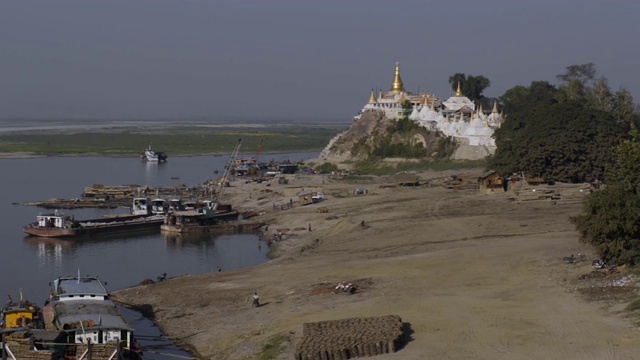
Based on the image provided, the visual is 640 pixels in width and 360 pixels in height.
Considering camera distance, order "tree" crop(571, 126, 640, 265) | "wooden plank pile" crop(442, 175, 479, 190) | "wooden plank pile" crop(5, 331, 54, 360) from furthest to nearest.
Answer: "wooden plank pile" crop(442, 175, 479, 190) < "tree" crop(571, 126, 640, 265) < "wooden plank pile" crop(5, 331, 54, 360)

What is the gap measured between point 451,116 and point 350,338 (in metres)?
84.8

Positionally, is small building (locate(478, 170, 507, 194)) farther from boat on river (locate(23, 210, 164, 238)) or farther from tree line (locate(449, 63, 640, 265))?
boat on river (locate(23, 210, 164, 238))

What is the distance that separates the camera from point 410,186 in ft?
242

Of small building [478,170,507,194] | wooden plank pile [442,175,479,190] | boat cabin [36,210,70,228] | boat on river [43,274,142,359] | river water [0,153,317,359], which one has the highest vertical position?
small building [478,170,507,194]

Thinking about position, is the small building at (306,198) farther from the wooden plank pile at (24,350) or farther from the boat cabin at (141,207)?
the wooden plank pile at (24,350)

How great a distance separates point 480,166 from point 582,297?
54627mm

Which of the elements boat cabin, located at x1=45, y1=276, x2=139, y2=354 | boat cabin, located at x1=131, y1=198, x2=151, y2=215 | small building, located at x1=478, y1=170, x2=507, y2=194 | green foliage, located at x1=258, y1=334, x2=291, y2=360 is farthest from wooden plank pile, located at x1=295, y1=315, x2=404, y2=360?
boat cabin, located at x1=131, y1=198, x2=151, y2=215

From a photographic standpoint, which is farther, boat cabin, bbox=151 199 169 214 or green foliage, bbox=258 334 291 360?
boat cabin, bbox=151 199 169 214

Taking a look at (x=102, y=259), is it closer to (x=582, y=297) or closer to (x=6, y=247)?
(x=6, y=247)

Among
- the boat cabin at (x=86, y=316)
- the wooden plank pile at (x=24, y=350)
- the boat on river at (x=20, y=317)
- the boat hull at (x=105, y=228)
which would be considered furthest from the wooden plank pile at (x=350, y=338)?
the boat hull at (x=105, y=228)

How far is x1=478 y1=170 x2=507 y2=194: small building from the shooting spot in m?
63.6

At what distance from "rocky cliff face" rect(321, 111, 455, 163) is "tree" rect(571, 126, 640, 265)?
60.3m

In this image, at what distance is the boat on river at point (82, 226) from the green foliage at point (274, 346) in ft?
110

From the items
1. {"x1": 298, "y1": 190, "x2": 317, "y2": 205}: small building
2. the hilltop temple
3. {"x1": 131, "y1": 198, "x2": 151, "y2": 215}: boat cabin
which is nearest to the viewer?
{"x1": 131, "y1": 198, "x2": 151, "y2": 215}: boat cabin
